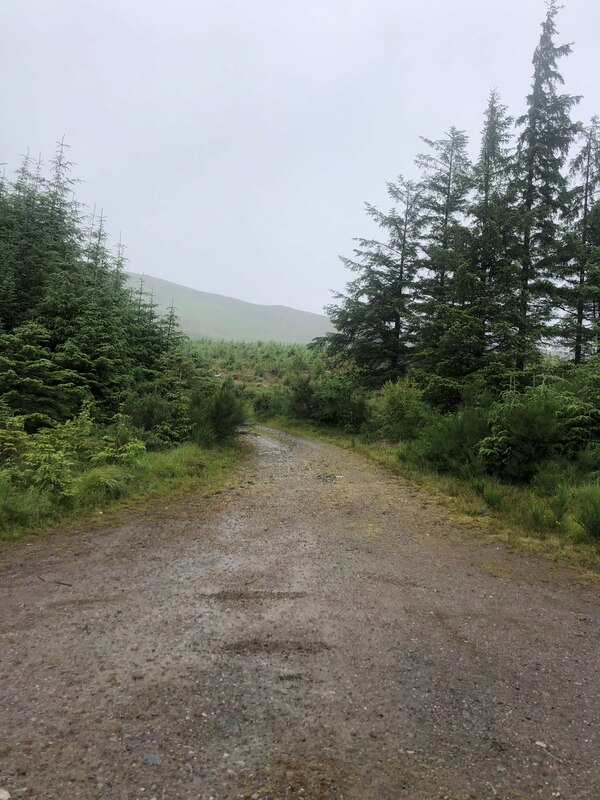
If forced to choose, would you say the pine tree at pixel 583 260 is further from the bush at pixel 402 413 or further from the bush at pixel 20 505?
the bush at pixel 20 505

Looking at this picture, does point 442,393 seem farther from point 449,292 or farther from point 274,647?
point 274,647

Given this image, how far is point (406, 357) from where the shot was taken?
18.7 meters

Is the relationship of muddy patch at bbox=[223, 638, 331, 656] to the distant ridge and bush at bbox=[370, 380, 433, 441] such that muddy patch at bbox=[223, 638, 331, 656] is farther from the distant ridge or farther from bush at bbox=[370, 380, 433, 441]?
the distant ridge

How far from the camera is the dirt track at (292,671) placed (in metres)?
2.11

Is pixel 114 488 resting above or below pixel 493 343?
below

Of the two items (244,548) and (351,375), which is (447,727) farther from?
(351,375)

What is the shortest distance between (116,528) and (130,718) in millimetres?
3656

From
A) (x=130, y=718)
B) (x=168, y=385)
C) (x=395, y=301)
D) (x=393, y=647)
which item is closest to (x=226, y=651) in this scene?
(x=130, y=718)

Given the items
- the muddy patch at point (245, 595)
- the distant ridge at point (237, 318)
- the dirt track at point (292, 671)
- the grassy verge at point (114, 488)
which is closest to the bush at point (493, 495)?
the dirt track at point (292, 671)

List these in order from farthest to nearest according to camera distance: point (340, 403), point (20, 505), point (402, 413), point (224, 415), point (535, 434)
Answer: point (340, 403), point (402, 413), point (224, 415), point (535, 434), point (20, 505)

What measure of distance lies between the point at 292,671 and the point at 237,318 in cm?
15451

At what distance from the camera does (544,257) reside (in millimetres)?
14438

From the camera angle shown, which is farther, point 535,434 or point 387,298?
point 387,298

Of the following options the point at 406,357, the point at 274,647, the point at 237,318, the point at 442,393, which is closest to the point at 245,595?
the point at 274,647
